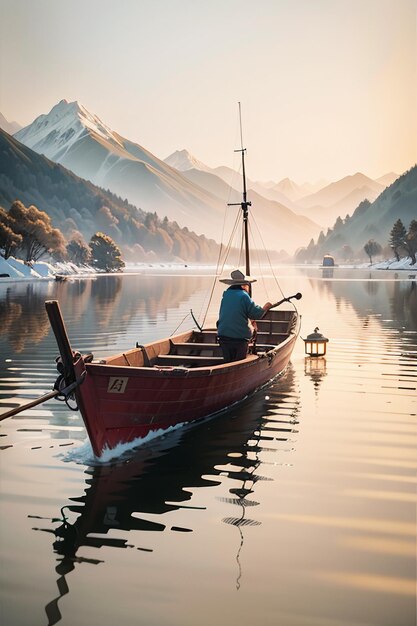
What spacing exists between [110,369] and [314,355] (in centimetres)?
1622

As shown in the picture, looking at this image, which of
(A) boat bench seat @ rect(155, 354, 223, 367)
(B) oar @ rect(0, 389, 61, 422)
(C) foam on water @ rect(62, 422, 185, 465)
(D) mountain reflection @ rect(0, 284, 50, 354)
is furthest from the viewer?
(D) mountain reflection @ rect(0, 284, 50, 354)

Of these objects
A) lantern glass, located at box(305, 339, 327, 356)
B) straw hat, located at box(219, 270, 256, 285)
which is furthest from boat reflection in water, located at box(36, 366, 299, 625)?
lantern glass, located at box(305, 339, 327, 356)

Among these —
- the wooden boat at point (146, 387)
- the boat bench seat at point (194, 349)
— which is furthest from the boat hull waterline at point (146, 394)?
the boat bench seat at point (194, 349)

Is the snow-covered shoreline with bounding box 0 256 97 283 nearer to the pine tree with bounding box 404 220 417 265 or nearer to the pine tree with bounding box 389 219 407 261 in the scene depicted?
the pine tree with bounding box 404 220 417 265

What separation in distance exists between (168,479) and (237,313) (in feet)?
22.9

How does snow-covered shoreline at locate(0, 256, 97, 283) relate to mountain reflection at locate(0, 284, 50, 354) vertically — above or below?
above

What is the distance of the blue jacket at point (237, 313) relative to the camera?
715 inches

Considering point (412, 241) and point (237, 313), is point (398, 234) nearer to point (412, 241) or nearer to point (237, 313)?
point (412, 241)

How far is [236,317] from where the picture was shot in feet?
60.2

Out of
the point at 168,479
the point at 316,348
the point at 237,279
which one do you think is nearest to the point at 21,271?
the point at 316,348

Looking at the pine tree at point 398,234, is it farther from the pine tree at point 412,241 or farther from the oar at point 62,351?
the oar at point 62,351

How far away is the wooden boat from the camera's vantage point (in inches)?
496

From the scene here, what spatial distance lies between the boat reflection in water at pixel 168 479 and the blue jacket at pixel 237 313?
2.28m

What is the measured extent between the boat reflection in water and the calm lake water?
4 cm
